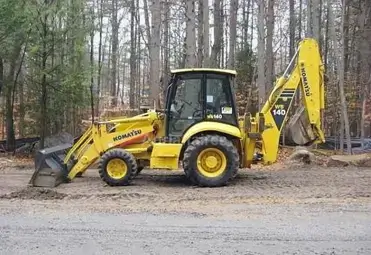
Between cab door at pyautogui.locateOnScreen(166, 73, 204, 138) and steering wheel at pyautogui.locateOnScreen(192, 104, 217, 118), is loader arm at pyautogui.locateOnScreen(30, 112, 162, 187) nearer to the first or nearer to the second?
cab door at pyautogui.locateOnScreen(166, 73, 204, 138)

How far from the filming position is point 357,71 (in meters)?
28.4

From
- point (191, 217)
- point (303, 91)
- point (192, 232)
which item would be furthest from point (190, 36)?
point (192, 232)

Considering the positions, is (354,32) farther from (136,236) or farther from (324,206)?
(136,236)

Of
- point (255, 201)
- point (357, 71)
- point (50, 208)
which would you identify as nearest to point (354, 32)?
point (357, 71)

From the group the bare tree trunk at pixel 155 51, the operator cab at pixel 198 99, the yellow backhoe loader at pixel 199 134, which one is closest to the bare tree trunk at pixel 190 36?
the bare tree trunk at pixel 155 51

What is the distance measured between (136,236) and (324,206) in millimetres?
3431

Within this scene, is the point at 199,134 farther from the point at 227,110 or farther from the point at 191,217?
the point at 191,217

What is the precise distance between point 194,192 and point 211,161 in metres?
0.92

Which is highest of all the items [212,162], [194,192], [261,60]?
[261,60]

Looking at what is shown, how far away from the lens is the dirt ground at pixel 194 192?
345 inches

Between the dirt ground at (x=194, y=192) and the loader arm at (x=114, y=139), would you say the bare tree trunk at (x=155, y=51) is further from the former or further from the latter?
the loader arm at (x=114, y=139)

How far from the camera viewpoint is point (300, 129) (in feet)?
38.3

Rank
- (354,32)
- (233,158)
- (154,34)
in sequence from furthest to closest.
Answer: (354,32)
(154,34)
(233,158)

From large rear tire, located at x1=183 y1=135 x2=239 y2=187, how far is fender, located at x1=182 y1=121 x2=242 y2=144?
14cm
